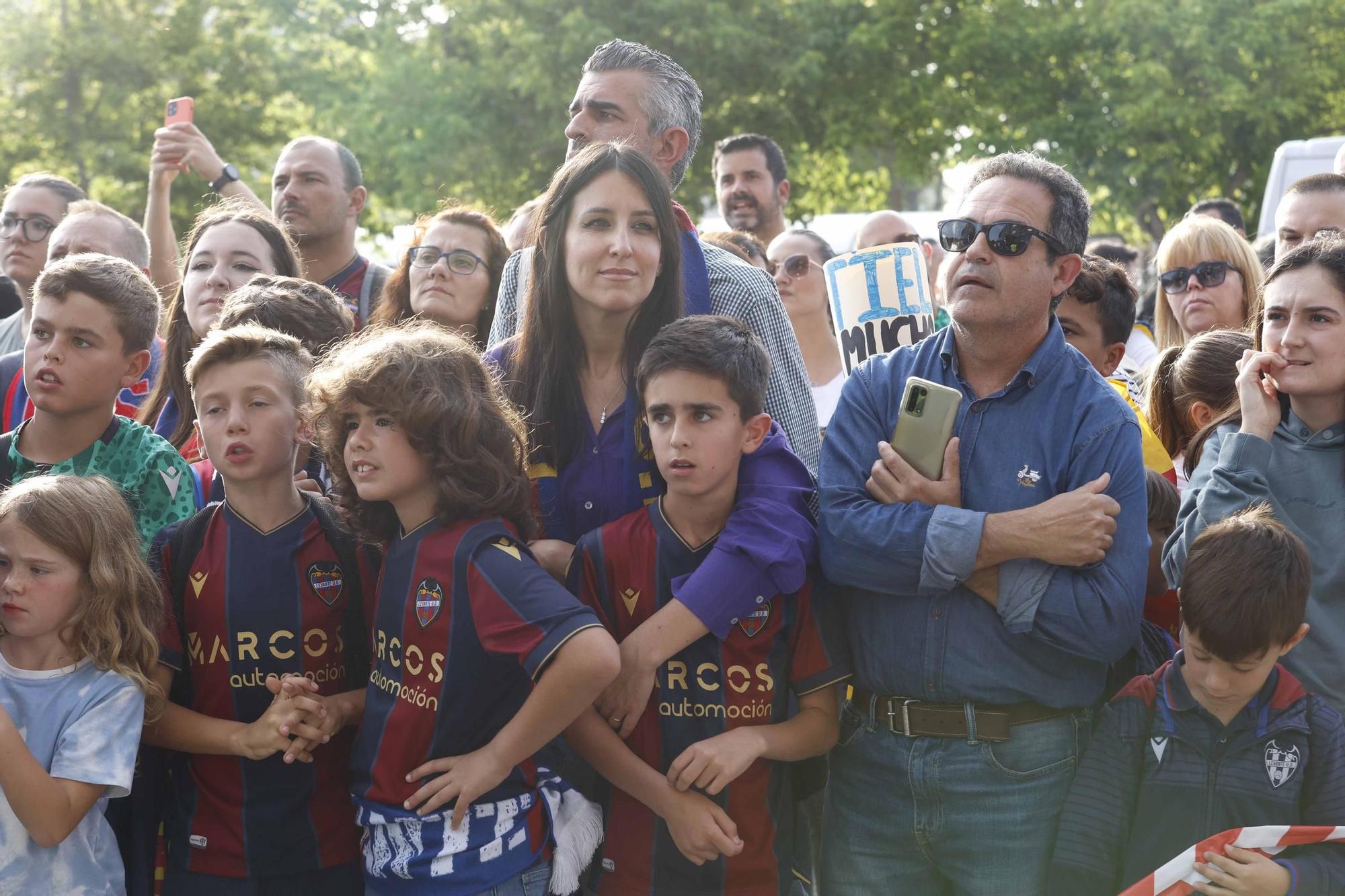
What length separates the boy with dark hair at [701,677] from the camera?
284cm

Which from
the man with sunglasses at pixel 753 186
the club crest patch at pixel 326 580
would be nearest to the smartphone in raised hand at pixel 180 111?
the man with sunglasses at pixel 753 186

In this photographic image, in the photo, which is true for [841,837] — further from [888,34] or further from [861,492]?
[888,34]

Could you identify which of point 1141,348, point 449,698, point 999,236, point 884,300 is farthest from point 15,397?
point 1141,348

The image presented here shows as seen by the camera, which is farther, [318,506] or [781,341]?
[781,341]

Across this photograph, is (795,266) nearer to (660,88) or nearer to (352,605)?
(660,88)

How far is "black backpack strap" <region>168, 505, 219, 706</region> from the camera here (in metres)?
2.95

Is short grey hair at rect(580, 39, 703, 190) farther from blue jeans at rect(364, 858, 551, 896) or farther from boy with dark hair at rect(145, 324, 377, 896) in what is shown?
blue jeans at rect(364, 858, 551, 896)

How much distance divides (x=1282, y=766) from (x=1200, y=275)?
109 inches

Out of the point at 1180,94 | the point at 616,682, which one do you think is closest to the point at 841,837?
the point at 616,682

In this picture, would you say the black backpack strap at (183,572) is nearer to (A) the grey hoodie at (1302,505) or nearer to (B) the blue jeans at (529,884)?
(B) the blue jeans at (529,884)

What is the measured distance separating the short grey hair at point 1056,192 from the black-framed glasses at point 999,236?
31mm

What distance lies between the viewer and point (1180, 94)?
15.8 metres

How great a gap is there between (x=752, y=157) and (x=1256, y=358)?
463 centimetres

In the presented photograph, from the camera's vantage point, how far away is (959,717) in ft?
9.20
